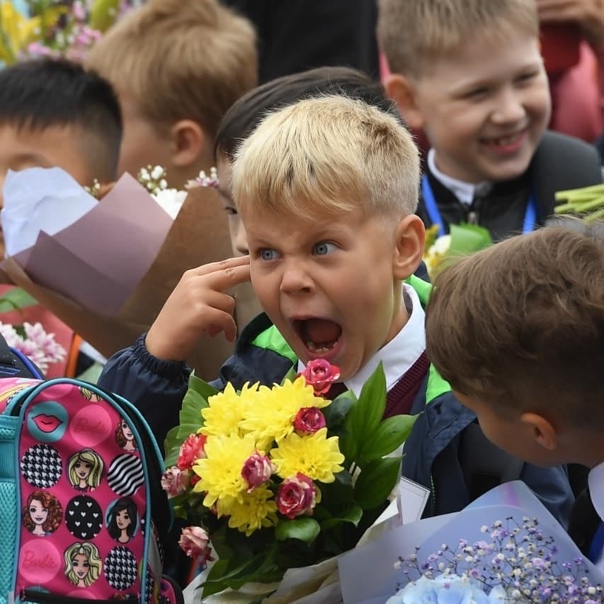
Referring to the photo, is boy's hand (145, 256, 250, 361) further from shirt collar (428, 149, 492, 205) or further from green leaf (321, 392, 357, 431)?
shirt collar (428, 149, 492, 205)

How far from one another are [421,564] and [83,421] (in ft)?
2.32

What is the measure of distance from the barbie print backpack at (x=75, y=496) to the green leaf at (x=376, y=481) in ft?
1.44

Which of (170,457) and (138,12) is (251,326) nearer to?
(170,457)

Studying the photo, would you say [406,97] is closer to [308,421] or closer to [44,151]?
[44,151]

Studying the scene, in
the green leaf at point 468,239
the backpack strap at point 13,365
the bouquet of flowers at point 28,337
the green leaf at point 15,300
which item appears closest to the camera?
the backpack strap at point 13,365

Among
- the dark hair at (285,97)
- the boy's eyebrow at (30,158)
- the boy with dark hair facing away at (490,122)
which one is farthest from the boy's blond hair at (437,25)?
the boy's eyebrow at (30,158)

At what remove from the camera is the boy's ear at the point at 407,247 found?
9.00 ft

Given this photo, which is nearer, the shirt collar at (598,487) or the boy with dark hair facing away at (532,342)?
the boy with dark hair facing away at (532,342)

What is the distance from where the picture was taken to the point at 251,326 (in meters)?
3.05

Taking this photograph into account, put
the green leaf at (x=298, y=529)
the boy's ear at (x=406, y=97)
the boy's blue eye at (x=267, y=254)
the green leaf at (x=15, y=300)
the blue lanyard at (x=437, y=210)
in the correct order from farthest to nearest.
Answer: the boy's ear at (x=406, y=97) < the blue lanyard at (x=437, y=210) < the green leaf at (x=15, y=300) < the boy's blue eye at (x=267, y=254) < the green leaf at (x=298, y=529)

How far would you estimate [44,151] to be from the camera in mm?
4410

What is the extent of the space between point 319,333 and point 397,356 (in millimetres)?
188

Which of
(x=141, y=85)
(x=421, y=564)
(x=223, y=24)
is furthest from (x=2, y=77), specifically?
(x=421, y=564)

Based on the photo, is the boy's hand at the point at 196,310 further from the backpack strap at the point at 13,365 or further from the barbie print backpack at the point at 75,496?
the barbie print backpack at the point at 75,496
